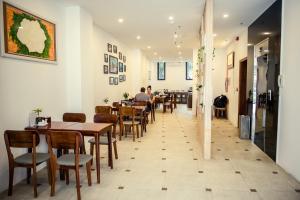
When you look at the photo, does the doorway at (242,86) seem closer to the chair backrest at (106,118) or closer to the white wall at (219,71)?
the white wall at (219,71)

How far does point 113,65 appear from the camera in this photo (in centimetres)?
795

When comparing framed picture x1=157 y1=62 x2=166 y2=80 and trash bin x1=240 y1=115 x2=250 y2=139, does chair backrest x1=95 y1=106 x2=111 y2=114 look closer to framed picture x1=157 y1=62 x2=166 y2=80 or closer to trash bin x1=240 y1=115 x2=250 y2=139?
trash bin x1=240 y1=115 x2=250 y2=139

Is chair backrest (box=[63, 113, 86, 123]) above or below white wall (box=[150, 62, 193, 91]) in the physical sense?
below

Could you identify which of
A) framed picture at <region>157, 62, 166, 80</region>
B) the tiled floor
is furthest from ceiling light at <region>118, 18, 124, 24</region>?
framed picture at <region>157, 62, 166, 80</region>

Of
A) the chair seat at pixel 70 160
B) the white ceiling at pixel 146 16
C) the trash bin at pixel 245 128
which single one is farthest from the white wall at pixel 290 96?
the chair seat at pixel 70 160

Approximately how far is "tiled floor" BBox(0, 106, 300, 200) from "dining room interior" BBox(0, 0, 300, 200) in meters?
0.02

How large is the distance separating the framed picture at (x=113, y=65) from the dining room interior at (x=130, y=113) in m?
0.36

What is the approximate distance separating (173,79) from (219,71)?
7245mm

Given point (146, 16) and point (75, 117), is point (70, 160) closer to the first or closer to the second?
point (75, 117)

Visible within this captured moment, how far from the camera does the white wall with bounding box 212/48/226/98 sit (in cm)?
1043

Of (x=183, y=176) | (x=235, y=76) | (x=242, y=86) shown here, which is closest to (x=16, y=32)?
(x=183, y=176)

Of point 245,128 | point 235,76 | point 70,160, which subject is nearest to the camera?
point 70,160

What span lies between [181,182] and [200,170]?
0.61 meters

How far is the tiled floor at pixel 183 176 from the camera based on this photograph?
3105 millimetres
